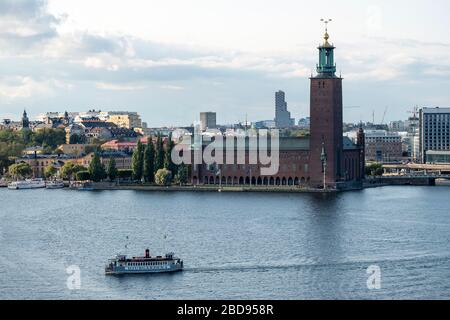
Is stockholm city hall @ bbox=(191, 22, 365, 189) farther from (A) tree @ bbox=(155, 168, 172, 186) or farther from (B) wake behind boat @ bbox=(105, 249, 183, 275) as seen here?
(B) wake behind boat @ bbox=(105, 249, 183, 275)

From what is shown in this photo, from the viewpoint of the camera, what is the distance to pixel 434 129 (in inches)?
3447

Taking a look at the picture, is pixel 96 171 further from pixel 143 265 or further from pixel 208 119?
pixel 208 119

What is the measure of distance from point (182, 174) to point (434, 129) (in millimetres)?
44726

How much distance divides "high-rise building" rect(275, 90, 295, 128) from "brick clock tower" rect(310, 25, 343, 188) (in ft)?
284

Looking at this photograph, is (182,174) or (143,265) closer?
(143,265)

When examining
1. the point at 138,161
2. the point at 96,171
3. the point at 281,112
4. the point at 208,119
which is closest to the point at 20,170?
the point at 96,171

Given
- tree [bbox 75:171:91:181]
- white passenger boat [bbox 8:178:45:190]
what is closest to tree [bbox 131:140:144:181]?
tree [bbox 75:171:91:181]

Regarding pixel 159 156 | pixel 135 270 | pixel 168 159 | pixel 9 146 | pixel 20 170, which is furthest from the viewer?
pixel 9 146

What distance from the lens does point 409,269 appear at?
18078 mm

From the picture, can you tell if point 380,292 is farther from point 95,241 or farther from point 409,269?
point 95,241

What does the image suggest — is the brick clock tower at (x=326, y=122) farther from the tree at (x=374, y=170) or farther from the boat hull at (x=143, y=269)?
the boat hull at (x=143, y=269)

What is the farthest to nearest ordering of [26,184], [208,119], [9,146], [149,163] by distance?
1. [208,119]
2. [9,146]
3. [26,184]
4. [149,163]

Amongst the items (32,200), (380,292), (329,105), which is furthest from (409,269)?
(329,105)

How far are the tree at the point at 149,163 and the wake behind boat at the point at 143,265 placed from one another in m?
30.3
